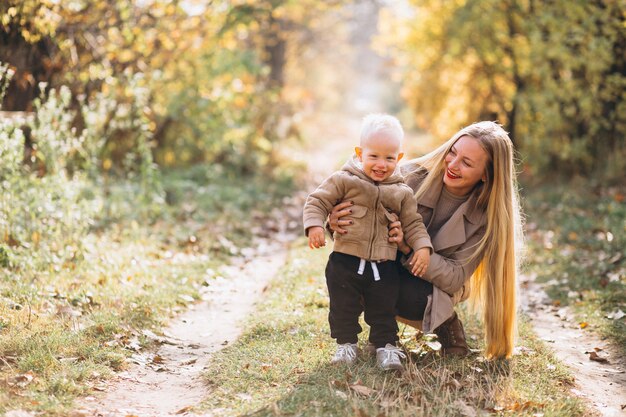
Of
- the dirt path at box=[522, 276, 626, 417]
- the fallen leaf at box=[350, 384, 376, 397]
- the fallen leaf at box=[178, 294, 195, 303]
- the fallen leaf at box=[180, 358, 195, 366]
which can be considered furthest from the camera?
the fallen leaf at box=[178, 294, 195, 303]

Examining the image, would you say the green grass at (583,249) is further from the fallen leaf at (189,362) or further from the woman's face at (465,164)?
the fallen leaf at (189,362)

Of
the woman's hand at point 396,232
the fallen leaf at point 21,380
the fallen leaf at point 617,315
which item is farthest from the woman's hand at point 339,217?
the fallen leaf at point 617,315

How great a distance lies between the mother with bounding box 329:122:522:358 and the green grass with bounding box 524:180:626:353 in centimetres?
130

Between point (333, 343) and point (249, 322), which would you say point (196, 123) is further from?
point (333, 343)

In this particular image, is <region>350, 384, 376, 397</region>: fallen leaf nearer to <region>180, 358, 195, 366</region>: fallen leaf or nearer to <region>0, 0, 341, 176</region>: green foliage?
<region>180, 358, 195, 366</region>: fallen leaf

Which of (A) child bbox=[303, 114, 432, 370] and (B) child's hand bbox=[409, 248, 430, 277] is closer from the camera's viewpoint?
(A) child bbox=[303, 114, 432, 370]

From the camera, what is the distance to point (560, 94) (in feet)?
36.3

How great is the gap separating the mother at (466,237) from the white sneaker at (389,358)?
256 millimetres

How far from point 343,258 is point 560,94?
8510mm

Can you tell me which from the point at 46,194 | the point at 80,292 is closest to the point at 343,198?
the point at 80,292

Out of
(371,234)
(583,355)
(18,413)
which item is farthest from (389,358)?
(18,413)

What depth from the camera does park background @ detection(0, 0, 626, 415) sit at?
5113 millimetres

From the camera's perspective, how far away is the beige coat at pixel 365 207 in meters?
3.90

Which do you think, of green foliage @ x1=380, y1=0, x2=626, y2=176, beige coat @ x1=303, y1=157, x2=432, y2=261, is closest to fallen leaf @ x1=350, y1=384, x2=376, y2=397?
beige coat @ x1=303, y1=157, x2=432, y2=261
